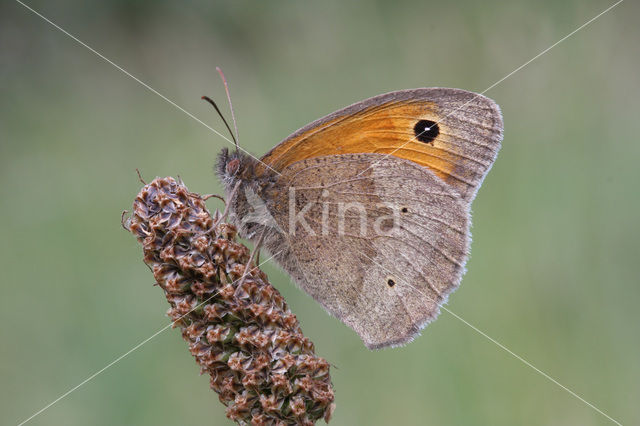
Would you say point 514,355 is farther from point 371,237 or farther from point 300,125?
point 300,125

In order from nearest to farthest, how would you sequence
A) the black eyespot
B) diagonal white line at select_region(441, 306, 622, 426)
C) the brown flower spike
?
the brown flower spike → diagonal white line at select_region(441, 306, 622, 426) → the black eyespot

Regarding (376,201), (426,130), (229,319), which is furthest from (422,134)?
(229,319)

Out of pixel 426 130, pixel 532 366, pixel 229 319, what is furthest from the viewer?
pixel 426 130

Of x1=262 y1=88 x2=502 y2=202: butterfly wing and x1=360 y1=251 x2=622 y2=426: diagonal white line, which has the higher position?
x1=262 y1=88 x2=502 y2=202: butterfly wing

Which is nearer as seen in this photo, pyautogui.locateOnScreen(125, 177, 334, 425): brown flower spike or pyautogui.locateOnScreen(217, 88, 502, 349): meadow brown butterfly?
pyautogui.locateOnScreen(125, 177, 334, 425): brown flower spike

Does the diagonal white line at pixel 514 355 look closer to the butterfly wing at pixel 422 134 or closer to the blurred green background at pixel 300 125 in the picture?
the blurred green background at pixel 300 125

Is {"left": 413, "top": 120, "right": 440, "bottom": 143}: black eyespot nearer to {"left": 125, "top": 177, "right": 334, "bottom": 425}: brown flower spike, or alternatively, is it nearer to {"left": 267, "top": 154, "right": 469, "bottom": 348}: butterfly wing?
{"left": 267, "top": 154, "right": 469, "bottom": 348}: butterfly wing

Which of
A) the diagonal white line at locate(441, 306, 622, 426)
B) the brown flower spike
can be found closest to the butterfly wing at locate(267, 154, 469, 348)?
the diagonal white line at locate(441, 306, 622, 426)

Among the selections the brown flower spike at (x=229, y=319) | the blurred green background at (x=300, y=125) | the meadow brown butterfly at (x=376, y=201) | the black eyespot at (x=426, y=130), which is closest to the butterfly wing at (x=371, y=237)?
the meadow brown butterfly at (x=376, y=201)
